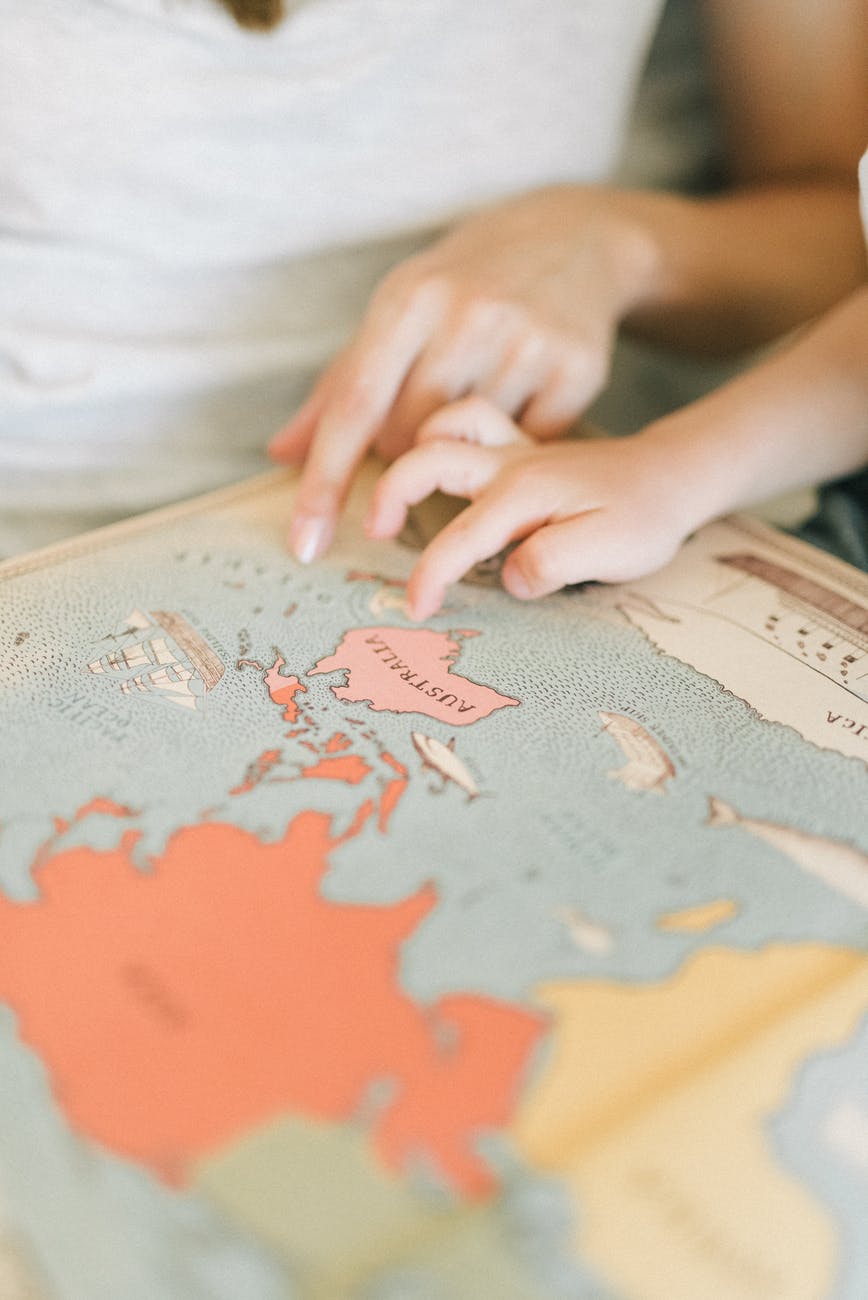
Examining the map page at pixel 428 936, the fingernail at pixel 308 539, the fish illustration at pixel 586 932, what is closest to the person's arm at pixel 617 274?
the fingernail at pixel 308 539

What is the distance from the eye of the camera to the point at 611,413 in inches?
28.7

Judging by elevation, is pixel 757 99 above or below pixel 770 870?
above

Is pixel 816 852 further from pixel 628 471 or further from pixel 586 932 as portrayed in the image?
pixel 628 471

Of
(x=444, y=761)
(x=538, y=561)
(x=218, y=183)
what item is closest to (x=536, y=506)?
(x=538, y=561)

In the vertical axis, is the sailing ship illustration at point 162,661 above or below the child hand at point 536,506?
below

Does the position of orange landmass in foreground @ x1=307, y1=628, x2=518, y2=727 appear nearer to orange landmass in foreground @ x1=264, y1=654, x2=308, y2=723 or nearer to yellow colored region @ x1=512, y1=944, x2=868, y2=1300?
orange landmass in foreground @ x1=264, y1=654, x2=308, y2=723

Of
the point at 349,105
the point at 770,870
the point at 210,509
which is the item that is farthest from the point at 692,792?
the point at 349,105

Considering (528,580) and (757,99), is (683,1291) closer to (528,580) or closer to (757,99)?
(528,580)

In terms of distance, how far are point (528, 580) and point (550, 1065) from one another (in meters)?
0.22

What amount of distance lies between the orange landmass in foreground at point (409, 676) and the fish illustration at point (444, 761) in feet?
0.04

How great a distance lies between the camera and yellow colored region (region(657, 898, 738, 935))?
12.6 inches

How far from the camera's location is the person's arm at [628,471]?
1.47 ft

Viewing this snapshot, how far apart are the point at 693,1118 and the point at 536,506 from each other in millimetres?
257

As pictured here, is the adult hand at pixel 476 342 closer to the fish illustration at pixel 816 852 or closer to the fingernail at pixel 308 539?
the fingernail at pixel 308 539
